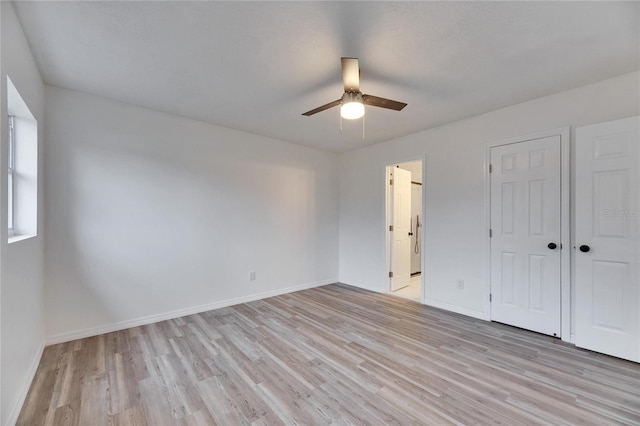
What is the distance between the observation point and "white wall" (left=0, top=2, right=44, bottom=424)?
1.54m

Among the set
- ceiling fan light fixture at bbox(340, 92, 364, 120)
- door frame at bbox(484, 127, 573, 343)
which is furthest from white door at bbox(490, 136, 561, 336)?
ceiling fan light fixture at bbox(340, 92, 364, 120)

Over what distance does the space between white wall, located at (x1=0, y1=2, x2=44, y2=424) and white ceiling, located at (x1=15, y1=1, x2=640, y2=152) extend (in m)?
0.19

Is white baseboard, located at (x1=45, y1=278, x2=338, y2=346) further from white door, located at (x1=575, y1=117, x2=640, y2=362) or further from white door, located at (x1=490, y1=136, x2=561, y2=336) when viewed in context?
white door, located at (x1=575, y1=117, x2=640, y2=362)

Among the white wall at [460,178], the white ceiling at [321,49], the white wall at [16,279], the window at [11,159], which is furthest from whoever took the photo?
the white wall at [460,178]

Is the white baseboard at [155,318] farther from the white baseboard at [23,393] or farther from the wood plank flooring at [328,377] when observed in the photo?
the white baseboard at [23,393]

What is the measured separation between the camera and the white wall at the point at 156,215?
272 centimetres

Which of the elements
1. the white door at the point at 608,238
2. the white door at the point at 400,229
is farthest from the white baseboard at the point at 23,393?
the white door at the point at 608,238

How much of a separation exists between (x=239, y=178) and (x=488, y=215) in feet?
10.9

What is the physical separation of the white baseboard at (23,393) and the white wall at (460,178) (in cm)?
401

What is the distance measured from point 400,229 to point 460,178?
1464 mm

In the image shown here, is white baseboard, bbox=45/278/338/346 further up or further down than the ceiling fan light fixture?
further down

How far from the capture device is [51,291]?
2635 millimetres

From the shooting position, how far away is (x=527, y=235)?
3.01m

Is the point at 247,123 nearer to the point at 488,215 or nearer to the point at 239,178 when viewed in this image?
→ the point at 239,178
